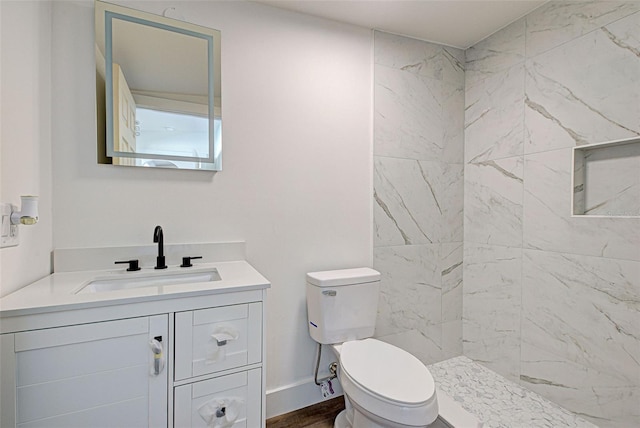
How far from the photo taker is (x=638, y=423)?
141cm

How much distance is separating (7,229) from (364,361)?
4.70 feet

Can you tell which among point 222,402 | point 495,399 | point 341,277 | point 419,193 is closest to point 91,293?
point 222,402

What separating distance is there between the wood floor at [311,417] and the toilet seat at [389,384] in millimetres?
476

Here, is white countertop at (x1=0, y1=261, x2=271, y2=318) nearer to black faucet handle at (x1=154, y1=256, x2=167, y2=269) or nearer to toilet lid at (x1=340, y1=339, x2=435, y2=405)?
black faucet handle at (x1=154, y1=256, x2=167, y2=269)

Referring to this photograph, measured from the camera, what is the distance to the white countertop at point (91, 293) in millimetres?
910

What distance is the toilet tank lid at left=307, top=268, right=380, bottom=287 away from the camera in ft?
5.40

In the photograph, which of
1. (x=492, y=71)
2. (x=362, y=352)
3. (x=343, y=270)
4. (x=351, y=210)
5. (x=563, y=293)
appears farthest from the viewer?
(x=492, y=71)

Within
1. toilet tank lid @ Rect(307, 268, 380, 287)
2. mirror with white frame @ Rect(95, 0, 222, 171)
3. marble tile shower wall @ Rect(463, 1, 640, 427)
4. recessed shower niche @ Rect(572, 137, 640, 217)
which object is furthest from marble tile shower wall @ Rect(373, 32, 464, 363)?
mirror with white frame @ Rect(95, 0, 222, 171)

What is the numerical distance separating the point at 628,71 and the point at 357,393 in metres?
1.91

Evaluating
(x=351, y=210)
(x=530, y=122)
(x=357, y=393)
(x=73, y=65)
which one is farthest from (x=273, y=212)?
(x=530, y=122)

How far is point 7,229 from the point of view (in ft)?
3.24

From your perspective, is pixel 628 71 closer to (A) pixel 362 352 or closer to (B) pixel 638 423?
(B) pixel 638 423

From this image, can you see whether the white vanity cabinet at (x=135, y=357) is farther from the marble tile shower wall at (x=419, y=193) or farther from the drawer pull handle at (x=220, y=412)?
the marble tile shower wall at (x=419, y=193)

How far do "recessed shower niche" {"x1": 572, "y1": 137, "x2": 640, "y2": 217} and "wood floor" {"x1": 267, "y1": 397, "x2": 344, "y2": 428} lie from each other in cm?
172
